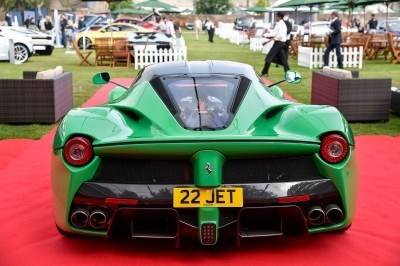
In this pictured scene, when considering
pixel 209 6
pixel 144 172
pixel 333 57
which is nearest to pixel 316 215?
pixel 144 172

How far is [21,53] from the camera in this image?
21.6 m

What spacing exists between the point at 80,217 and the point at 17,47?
18.9 m

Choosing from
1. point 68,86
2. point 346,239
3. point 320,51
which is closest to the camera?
point 346,239

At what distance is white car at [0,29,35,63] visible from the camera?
21484 millimetres

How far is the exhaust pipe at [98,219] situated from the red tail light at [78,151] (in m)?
0.28

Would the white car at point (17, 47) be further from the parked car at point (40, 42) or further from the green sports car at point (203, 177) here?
the green sports car at point (203, 177)

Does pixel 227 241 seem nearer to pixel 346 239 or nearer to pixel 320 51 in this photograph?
pixel 346 239

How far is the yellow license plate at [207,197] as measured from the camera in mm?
3369

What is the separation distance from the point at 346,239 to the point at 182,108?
132 centimetres

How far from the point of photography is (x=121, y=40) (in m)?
20.6

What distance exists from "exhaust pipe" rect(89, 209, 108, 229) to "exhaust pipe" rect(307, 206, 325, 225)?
112cm

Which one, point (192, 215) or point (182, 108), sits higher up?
point (182, 108)

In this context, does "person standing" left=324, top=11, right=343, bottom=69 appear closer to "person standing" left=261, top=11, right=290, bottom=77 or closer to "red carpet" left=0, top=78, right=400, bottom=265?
"person standing" left=261, top=11, right=290, bottom=77

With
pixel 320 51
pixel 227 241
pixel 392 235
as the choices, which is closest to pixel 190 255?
pixel 227 241
